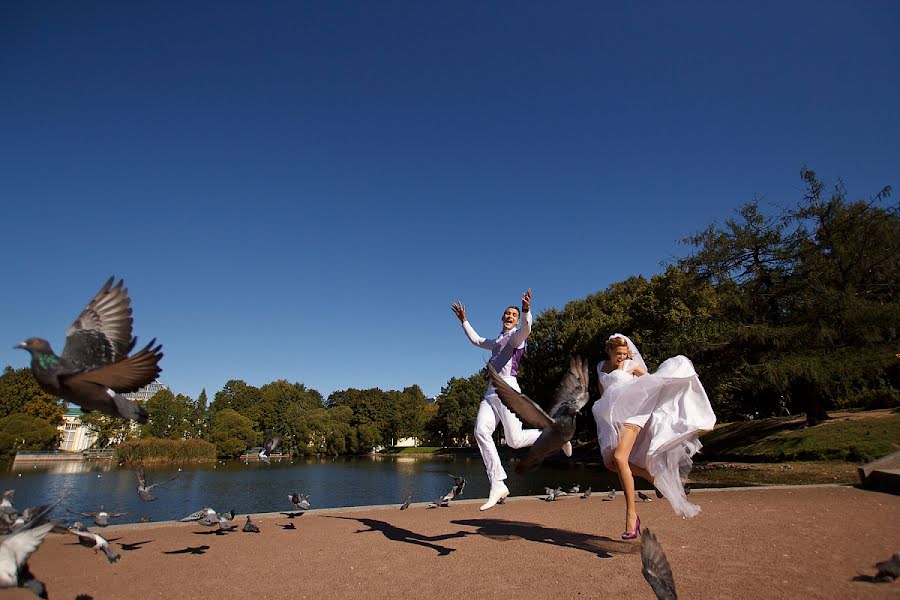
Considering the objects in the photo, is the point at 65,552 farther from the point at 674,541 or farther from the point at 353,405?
the point at 353,405

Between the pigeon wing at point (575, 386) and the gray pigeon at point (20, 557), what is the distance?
492 centimetres

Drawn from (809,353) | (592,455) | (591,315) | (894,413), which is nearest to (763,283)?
(809,353)

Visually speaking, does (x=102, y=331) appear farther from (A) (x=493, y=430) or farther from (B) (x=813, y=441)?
(B) (x=813, y=441)

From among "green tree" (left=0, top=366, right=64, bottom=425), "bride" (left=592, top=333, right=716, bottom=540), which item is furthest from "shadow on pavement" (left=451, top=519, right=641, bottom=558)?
"green tree" (left=0, top=366, right=64, bottom=425)

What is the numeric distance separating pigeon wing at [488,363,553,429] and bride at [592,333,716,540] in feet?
4.46

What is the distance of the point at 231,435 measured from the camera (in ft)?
204

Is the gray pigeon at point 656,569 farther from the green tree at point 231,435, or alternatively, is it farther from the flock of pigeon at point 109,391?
the green tree at point 231,435

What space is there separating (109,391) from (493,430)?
4744 millimetres

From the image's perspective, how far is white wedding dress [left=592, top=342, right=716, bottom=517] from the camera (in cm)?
629

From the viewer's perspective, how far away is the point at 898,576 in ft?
15.0

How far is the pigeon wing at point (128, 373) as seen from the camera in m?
4.66

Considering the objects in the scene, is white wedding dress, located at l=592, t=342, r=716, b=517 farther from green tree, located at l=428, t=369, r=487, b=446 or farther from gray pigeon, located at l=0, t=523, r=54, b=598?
green tree, located at l=428, t=369, r=487, b=446

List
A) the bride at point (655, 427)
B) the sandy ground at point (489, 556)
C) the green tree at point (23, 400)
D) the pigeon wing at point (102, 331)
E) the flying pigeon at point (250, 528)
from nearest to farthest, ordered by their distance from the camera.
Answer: the sandy ground at point (489, 556) → the pigeon wing at point (102, 331) → the bride at point (655, 427) → the flying pigeon at point (250, 528) → the green tree at point (23, 400)

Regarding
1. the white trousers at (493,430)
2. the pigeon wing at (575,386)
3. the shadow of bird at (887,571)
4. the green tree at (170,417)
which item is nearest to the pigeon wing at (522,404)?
the pigeon wing at (575,386)
